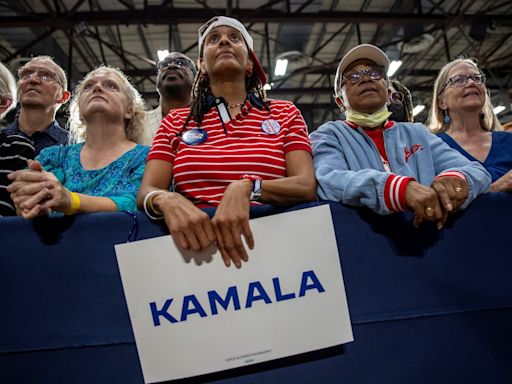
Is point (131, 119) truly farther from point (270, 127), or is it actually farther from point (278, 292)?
point (278, 292)

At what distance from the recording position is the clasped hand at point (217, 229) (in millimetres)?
950

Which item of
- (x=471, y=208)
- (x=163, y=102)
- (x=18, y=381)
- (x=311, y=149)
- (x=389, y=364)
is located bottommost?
(x=389, y=364)

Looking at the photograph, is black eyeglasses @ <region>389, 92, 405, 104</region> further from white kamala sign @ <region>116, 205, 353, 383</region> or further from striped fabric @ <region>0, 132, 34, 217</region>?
striped fabric @ <region>0, 132, 34, 217</region>

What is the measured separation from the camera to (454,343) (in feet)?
3.26

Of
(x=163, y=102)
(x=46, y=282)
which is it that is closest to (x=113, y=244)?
(x=46, y=282)

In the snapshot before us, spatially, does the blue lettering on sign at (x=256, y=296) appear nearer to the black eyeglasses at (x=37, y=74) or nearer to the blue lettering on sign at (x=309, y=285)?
the blue lettering on sign at (x=309, y=285)

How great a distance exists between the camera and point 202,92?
1.52m

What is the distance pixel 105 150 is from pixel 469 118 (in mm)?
1666

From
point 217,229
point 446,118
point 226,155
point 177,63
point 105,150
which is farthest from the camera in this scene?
point 177,63

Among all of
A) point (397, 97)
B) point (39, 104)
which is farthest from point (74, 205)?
point (397, 97)

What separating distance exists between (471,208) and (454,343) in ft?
1.11

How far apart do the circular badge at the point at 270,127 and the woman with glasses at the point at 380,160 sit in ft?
0.48

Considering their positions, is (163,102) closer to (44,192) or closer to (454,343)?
(44,192)

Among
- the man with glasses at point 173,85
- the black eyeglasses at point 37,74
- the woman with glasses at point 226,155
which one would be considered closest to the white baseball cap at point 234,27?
the woman with glasses at point 226,155
